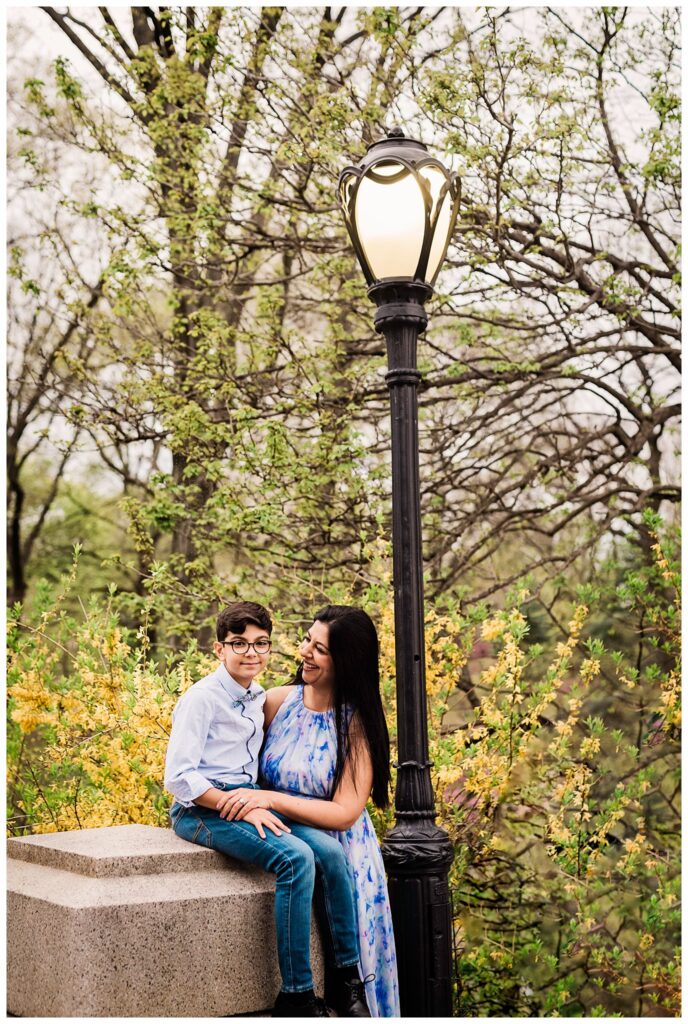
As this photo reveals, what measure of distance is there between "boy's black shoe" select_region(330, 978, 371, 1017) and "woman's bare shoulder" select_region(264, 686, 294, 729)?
98 cm

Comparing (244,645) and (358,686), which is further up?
(244,645)

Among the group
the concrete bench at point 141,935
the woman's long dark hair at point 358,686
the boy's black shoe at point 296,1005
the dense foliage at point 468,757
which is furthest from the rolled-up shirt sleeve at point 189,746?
the dense foliage at point 468,757

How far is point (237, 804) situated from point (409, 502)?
1363mm

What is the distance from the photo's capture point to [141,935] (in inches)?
131

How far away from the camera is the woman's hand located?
3.62 m

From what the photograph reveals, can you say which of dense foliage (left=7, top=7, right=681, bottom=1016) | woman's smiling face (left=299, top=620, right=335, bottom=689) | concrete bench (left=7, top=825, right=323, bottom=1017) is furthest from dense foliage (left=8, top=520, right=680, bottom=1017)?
concrete bench (left=7, top=825, right=323, bottom=1017)

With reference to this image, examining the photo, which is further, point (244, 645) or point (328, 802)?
point (244, 645)

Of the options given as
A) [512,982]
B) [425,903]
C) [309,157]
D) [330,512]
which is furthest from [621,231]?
[425,903]

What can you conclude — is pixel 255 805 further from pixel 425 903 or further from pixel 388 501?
pixel 388 501

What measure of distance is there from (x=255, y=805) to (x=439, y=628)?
2291 millimetres

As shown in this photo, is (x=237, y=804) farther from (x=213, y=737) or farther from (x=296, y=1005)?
(x=296, y=1005)

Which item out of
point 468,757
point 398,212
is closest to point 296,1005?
point 468,757

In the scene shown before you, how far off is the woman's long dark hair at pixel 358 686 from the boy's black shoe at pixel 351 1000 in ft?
2.05

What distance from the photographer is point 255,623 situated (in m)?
3.89
